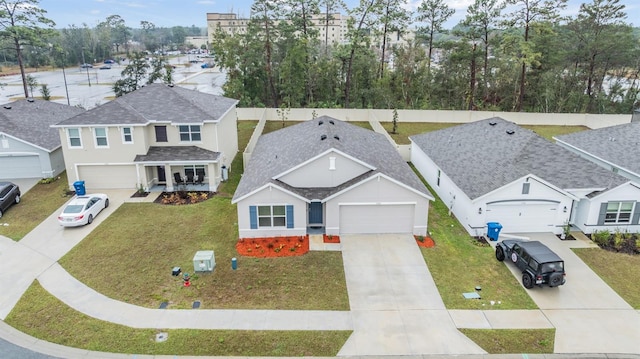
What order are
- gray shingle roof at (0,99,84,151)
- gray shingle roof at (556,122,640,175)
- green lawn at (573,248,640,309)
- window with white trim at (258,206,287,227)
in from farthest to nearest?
1. gray shingle roof at (0,99,84,151)
2. gray shingle roof at (556,122,640,175)
3. window with white trim at (258,206,287,227)
4. green lawn at (573,248,640,309)

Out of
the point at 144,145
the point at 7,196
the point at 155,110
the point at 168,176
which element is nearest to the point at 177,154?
the point at 168,176

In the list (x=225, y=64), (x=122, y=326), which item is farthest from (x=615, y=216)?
(x=225, y=64)

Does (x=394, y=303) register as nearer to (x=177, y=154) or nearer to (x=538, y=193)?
(x=538, y=193)

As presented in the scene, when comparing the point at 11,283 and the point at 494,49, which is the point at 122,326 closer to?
the point at 11,283

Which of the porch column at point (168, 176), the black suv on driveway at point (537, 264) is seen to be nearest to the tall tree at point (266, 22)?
the porch column at point (168, 176)

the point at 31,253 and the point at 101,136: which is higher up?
the point at 101,136

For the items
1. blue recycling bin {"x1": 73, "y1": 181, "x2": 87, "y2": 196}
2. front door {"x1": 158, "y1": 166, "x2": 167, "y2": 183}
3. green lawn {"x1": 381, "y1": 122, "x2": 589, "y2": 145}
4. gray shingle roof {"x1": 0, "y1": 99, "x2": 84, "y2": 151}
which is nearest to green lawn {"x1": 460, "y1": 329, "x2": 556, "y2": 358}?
front door {"x1": 158, "y1": 166, "x2": 167, "y2": 183}

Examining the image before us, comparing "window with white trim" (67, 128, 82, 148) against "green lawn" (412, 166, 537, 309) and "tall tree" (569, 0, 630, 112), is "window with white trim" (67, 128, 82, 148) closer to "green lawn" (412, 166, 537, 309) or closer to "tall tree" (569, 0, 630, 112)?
"green lawn" (412, 166, 537, 309)
